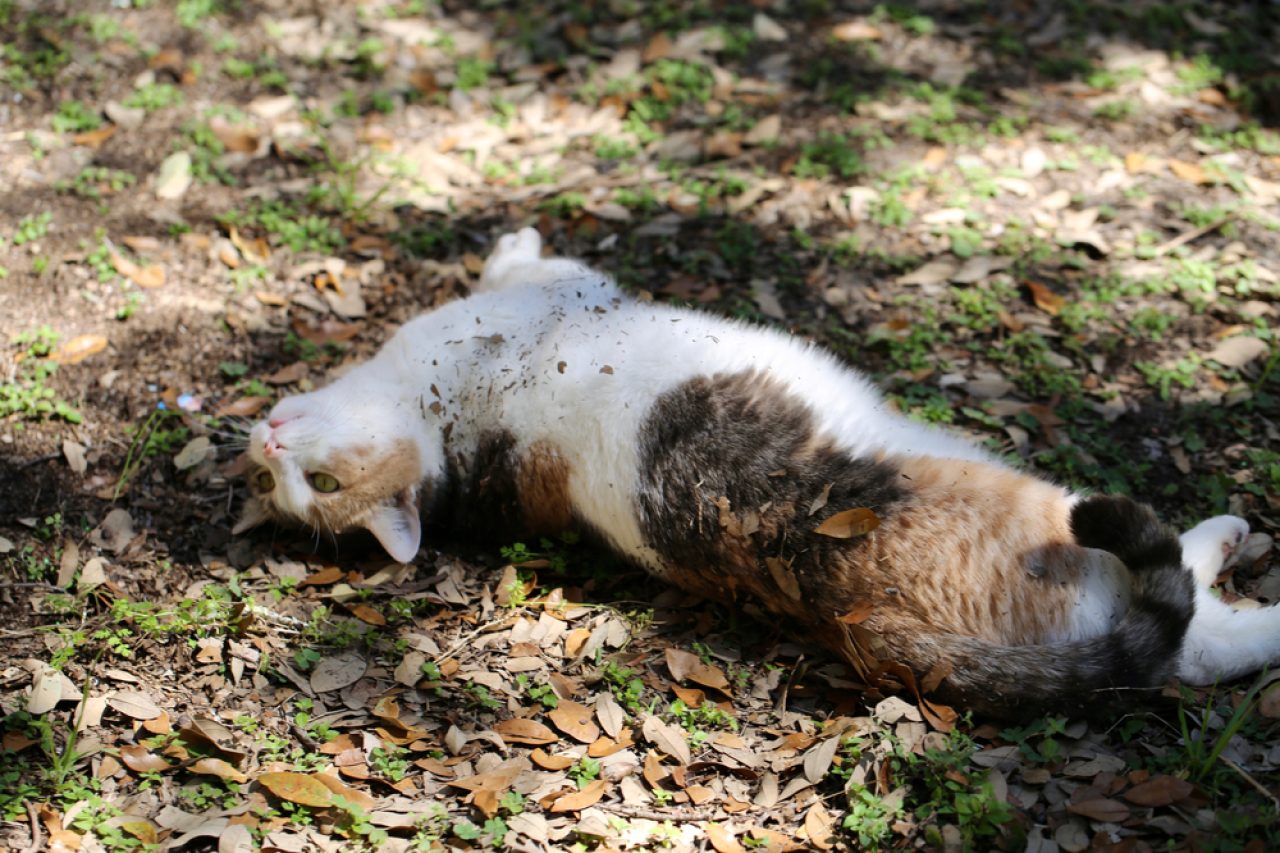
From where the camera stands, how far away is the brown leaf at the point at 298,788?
3.38 m

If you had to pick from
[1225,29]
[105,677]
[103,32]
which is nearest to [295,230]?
[103,32]

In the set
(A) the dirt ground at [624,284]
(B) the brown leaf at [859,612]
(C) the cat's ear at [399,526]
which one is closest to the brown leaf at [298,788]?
(A) the dirt ground at [624,284]

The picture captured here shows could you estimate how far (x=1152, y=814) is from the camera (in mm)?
3229

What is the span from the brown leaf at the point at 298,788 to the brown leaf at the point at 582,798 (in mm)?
740

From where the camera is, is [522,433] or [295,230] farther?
[295,230]

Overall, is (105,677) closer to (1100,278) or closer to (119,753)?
(119,753)

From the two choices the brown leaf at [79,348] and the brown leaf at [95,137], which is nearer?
the brown leaf at [79,348]

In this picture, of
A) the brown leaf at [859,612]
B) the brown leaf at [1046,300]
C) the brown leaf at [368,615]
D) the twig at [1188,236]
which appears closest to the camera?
the brown leaf at [859,612]

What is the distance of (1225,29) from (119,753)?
25.5 ft

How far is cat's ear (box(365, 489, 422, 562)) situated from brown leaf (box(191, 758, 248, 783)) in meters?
1.10

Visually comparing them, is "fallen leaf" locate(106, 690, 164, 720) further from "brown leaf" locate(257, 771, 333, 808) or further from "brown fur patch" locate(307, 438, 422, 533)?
"brown fur patch" locate(307, 438, 422, 533)

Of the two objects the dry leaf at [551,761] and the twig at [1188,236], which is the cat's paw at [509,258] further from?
the twig at [1188,236]

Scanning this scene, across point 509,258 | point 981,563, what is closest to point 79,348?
point 509,258

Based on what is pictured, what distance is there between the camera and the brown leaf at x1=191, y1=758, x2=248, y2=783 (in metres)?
3.48
